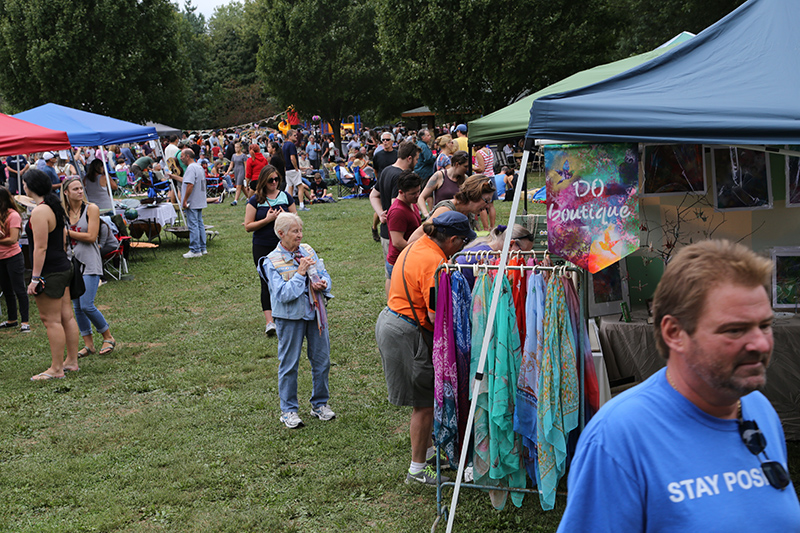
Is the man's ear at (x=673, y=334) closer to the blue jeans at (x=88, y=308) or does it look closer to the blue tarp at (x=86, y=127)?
the blue jeans at (x=88, y=308)

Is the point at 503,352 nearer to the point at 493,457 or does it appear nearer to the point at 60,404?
the point at 493,457

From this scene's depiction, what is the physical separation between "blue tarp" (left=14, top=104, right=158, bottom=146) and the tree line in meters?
13.8

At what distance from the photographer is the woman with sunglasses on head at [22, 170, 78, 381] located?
6.08 m

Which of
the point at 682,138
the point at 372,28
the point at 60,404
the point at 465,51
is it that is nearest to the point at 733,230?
the point at 682,138

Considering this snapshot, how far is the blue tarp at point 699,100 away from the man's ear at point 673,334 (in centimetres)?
192

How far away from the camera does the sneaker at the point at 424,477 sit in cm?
435

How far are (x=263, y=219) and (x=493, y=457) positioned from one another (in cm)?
401

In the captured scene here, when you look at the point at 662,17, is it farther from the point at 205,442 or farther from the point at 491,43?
the point at 205,442

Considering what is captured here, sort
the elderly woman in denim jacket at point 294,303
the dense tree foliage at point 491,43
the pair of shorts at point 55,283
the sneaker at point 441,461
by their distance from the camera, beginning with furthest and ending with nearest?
1. the dense tree foliage at point 491,43
2. the pair of shorts at point 55,283
3. the elderly woman in denim jacket at point 294,303
4. the sneaker at point 441,461

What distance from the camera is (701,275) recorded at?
4.87 ft

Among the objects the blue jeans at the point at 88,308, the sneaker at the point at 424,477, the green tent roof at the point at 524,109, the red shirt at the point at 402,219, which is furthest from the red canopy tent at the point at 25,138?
the sneaker at the point at 424,477

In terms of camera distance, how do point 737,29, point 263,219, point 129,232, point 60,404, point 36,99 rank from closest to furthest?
1. point 737,29
2. point 60,404
3. point 263,219
4. point 129,232
5. point 36,99

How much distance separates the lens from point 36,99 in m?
32.9

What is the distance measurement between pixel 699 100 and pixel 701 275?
223cm
